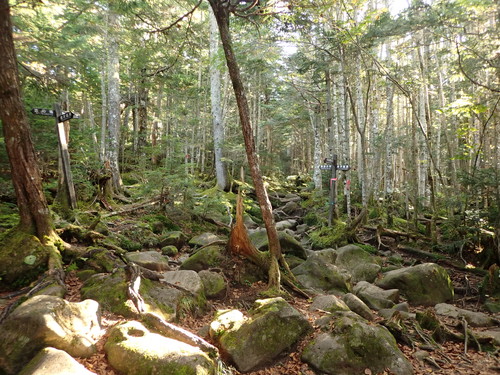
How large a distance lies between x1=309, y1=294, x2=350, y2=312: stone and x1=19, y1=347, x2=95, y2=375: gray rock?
3.88 m

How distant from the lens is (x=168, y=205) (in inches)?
426

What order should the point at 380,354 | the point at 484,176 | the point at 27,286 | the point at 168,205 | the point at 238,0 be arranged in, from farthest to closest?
the point at 168,205, the point at 484,176, the point at 238,0, the point at 27,286, the point at 380,354

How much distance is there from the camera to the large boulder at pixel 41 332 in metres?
2.80

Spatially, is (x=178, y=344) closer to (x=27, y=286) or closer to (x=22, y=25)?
(x=27, y=286)

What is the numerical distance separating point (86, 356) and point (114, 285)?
1.50 m

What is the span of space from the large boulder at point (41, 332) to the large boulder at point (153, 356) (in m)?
0.30

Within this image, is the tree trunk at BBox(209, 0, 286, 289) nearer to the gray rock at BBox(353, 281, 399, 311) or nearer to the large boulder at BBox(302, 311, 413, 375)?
the large boulder at BBox(302, 311, 413, 375)

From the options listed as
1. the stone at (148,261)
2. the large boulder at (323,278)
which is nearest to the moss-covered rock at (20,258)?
the stone at (148,261)

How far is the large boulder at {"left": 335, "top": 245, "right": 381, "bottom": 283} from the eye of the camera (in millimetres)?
8203

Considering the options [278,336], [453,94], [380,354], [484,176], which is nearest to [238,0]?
[278,336]

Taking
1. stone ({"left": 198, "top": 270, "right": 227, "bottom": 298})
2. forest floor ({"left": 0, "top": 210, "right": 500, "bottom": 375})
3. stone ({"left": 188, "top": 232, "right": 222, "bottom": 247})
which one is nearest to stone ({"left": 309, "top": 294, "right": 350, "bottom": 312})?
forest floor ({"left": 0, "top": 210, "right": 500, "bottom": 375})

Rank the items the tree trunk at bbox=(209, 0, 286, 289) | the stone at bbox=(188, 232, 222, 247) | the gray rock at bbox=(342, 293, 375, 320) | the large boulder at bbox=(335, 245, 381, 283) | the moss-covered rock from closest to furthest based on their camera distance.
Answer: the moss-covered rock
the gray rock at bbox=(342, 293, 375, 320)
the tree trunk at bbox=(209, 0, 286, 289)
the large boulder at bbox=(335, 245, 381, 283)
the stone at bbox=(188, 232, 222, 247)

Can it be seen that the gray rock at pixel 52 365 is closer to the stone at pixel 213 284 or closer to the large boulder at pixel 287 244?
the stone at pixel 213 284

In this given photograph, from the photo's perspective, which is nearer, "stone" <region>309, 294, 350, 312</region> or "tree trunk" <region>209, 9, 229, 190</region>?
"stone" <region>309, 294, 350, 312</region>
